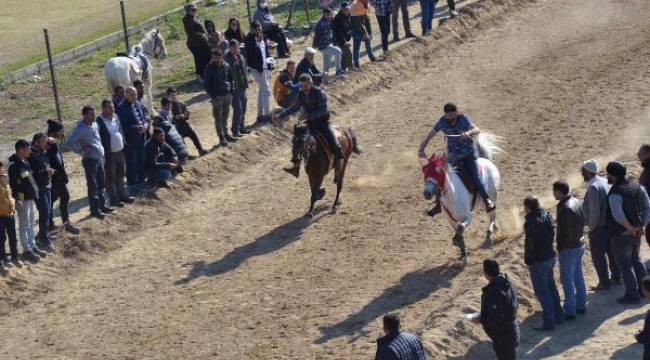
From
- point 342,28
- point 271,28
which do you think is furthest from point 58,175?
point 271,28

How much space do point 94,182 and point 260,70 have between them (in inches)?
246

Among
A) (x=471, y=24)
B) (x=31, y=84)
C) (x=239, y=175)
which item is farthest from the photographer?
(x=471, y=24)

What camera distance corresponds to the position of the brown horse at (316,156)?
1961cm

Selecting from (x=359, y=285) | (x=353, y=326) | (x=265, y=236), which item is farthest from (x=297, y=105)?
(x=353, y=326)

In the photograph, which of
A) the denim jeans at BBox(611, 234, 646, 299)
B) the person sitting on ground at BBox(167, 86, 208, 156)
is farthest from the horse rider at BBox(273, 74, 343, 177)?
the denim jeans at BBox(611, 234, 646, 299)

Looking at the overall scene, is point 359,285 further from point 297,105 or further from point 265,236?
point 297,105

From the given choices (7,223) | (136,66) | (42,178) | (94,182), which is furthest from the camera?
(136,66)

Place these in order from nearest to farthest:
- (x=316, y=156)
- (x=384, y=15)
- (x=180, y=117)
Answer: (x=316, y=156)
(x=180, y=117)
(x=384, y=15)

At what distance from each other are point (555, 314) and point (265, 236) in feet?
18.7

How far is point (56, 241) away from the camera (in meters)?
18.9

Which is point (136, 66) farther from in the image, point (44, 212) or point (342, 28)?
point (44, 212)

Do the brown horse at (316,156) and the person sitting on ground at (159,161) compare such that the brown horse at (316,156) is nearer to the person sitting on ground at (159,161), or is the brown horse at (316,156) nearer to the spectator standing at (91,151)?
the person sitting on ground at (159,161)

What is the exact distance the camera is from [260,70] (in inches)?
971

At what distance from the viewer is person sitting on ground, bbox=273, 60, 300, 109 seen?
24344 millimetres
